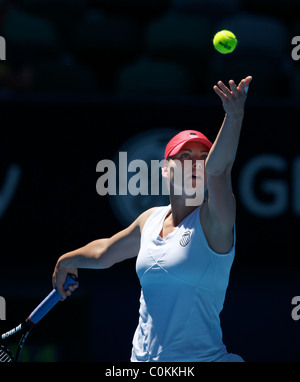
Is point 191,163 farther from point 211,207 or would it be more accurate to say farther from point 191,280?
point 191,280

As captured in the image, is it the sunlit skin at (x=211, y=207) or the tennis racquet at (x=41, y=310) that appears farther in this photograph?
the tennis racquet at (x=41, y=310)

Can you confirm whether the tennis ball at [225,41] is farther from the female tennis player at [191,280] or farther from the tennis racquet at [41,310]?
the tennis racquet at [41,310]

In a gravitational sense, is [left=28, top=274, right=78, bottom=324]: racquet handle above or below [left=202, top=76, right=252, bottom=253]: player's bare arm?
below

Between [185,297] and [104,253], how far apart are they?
0.73 meters

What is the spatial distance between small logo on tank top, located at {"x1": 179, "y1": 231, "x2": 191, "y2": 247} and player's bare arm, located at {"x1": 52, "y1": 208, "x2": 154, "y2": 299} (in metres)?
0.45

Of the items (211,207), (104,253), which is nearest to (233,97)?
(211,207)

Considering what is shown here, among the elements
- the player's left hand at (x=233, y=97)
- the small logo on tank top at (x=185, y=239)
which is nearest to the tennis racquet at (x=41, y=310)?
the small logo on tank top at (x=185, y=239)

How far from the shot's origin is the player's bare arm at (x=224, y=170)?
144 inches

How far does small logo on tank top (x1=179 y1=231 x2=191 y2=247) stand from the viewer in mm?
4031

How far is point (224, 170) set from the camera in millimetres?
3832

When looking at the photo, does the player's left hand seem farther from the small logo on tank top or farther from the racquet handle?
the racquet handle

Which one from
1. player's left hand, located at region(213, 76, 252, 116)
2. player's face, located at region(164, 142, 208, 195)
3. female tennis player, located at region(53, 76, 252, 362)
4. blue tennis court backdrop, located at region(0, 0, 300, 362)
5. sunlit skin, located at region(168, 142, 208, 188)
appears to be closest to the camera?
player's left hand, located at region(213, 76, 252, 116)

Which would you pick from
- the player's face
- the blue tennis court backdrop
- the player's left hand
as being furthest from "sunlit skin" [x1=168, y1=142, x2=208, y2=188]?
the blue tennis court backdrop

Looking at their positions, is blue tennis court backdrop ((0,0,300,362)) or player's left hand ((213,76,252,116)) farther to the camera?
blue tennis court backdrop ((0,0,300,362))
